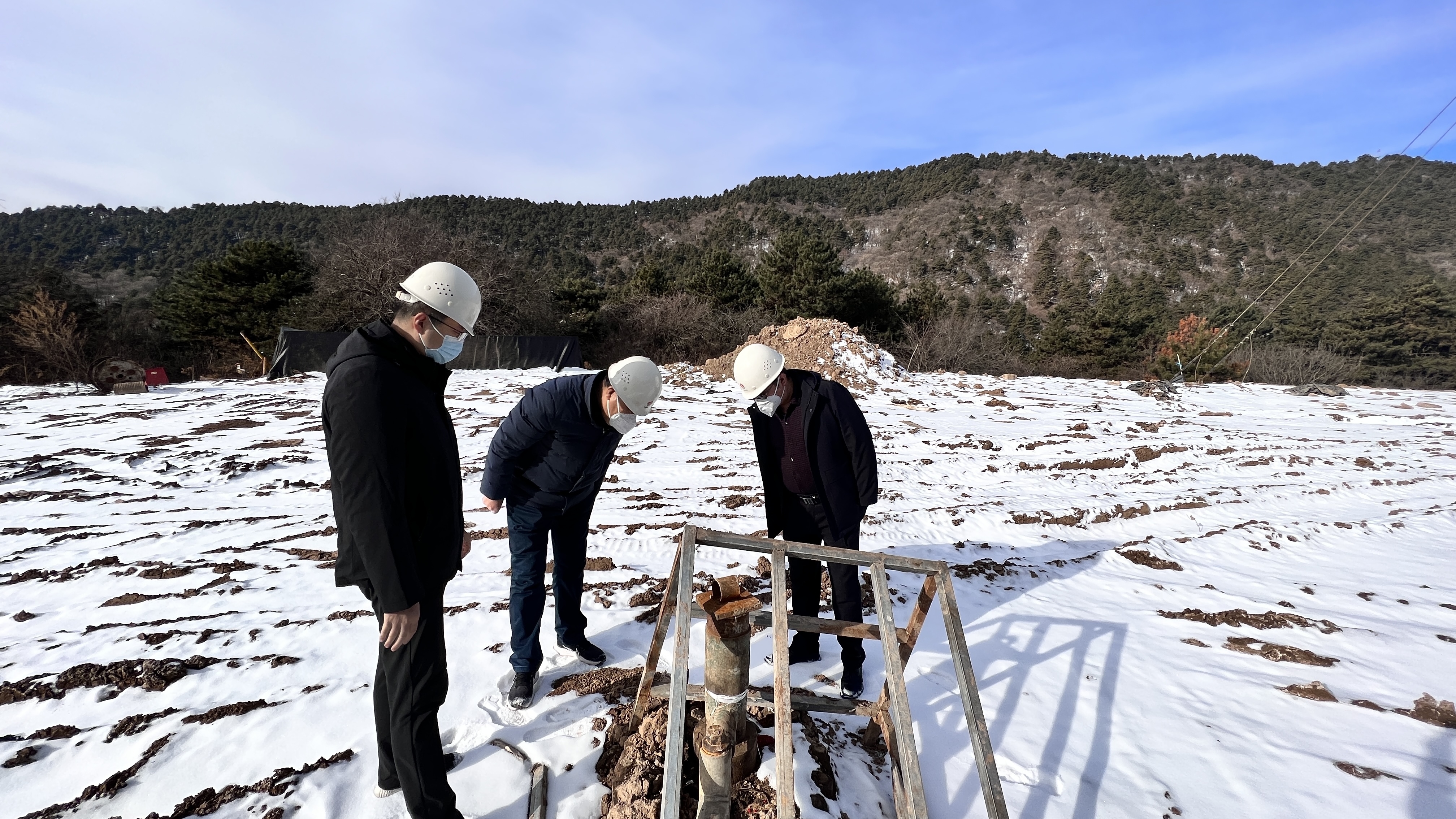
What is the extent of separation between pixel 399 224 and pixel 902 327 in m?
23.0

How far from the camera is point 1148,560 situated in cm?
570

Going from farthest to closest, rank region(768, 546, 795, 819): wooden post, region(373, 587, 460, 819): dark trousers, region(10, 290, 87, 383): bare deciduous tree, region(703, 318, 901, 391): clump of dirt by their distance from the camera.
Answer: region(703, 318, 901, 391): clump of dirt → region(10, 290, 87, 383): bare deciduous tree → region(373, 587, 460, 819): dark trousers → region(768, 546, 795, 819): wooden post

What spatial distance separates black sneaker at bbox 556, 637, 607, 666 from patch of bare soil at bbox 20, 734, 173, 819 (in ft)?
5.72

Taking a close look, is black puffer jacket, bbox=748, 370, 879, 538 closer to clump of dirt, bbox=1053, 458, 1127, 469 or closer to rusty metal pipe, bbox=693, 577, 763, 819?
rusty metal pipe, bbox=693, 577, 763, 819

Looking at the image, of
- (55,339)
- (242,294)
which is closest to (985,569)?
(55,339)

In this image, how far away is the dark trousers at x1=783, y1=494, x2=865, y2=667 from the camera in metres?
3.19

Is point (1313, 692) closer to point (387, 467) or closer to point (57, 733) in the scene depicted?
point (387, 467)

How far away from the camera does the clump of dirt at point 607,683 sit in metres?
3.04

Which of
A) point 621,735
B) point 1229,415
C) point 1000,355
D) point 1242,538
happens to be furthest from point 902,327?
point 621,735

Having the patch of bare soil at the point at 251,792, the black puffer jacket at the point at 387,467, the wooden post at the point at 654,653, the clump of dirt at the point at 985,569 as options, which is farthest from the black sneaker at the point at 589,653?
the clump of dirt at the point at 985,569

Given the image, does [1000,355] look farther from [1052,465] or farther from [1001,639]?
[1001,639]

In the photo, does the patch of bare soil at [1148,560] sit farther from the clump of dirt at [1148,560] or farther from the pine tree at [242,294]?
the pine tree at [242,294]

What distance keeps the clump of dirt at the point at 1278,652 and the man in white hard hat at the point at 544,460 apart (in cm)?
438

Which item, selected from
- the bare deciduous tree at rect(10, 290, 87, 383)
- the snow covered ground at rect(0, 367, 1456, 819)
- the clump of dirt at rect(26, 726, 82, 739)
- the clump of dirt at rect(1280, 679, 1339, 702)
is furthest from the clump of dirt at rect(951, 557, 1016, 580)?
the bare deciduous tree at rect(10, 290, 87, 383)
